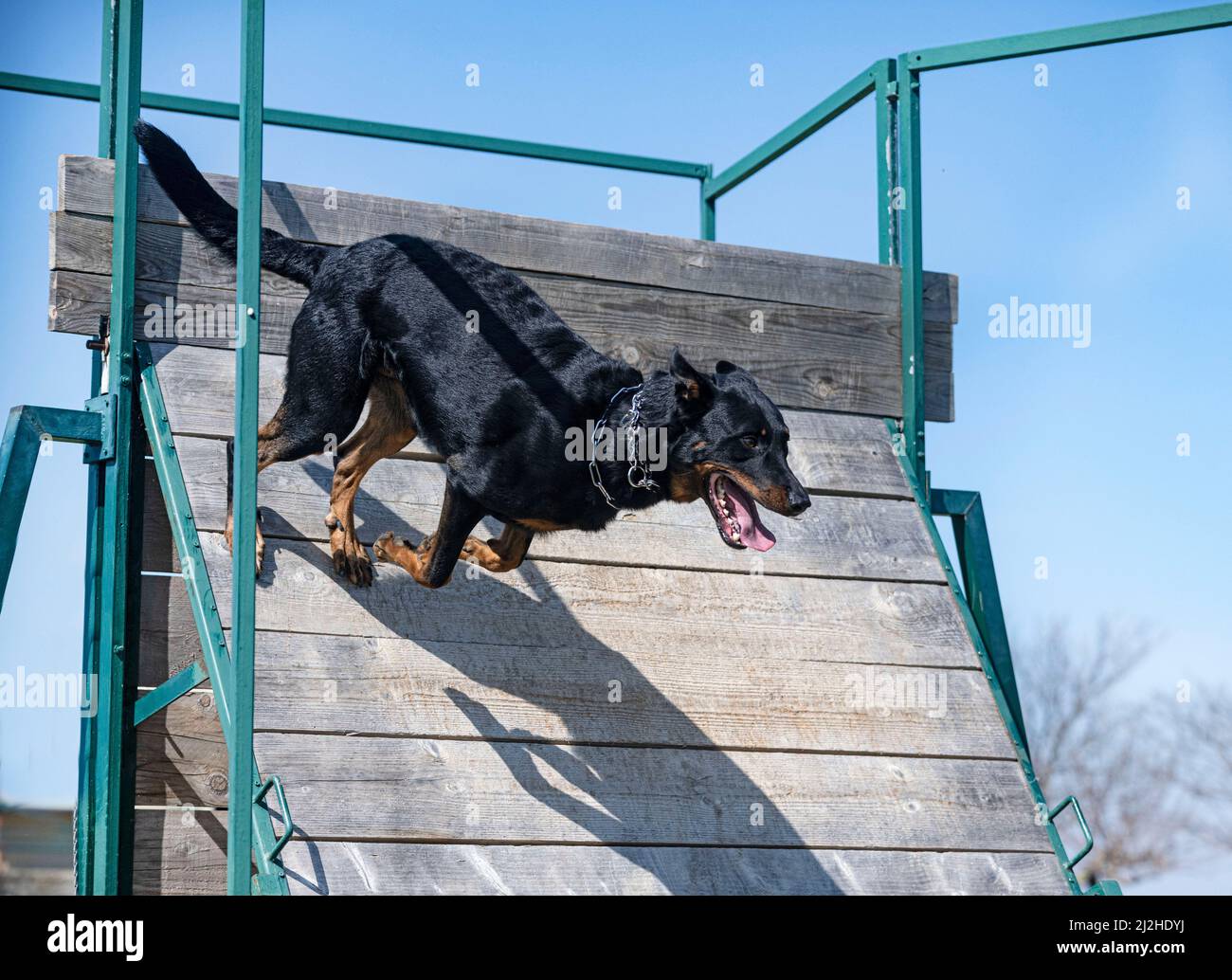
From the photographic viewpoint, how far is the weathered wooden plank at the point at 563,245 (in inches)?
167

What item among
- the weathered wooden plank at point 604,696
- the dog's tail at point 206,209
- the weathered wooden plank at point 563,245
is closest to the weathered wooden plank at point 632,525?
the weathered wooden plank at point 604,696

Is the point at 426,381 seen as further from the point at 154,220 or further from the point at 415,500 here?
the point at 154,220

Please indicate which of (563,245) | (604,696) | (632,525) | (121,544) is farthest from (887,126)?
(121,544)

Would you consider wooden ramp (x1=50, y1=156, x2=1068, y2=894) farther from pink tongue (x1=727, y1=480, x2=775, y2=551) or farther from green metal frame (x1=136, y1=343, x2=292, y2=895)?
pink tongue (x1=727, y1=480, x2=775, y2=551)

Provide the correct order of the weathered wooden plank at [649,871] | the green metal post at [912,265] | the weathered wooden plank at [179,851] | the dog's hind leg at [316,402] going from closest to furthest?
the weathered wooden plank at [649,871]
the dog's hind leg at [316,402]
the weathered wooden plank at [179,851]
the green metal post at [912,265]

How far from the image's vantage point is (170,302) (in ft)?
13.8

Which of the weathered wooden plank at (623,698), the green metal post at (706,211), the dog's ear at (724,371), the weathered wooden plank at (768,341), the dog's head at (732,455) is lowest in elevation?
the weathered wooden plank at (623,698)

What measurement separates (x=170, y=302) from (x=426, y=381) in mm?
1069

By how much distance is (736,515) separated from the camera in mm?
3408

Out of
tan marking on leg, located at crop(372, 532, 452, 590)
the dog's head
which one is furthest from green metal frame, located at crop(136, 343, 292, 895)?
the dog's head

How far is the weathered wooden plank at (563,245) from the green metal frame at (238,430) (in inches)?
5.3

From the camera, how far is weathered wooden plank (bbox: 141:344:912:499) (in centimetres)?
400

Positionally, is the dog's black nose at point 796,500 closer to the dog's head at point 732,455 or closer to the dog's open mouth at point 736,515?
the dog's head at point 732,455

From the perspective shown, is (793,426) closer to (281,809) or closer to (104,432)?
(104,432)
